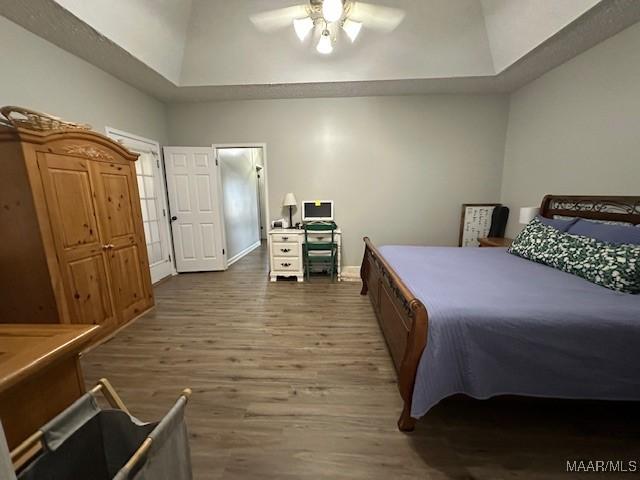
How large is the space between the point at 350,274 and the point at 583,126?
121 inches

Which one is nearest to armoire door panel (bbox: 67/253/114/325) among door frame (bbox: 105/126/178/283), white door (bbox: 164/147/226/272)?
door frame (bbox: 105/126/178/283)

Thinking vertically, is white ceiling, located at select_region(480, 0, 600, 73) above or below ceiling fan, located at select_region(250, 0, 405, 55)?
below

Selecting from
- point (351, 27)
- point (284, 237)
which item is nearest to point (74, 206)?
point (284, 237)

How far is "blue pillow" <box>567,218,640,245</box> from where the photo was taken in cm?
187

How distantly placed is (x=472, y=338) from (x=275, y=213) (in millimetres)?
3403

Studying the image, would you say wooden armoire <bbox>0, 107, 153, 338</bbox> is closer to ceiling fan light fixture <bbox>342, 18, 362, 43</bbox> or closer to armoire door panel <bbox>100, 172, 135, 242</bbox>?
armoire door panel <bbox>100, 172, 135, 242</bbox>

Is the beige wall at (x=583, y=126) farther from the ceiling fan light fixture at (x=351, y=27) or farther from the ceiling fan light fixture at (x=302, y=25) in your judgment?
the ceiling fan light fixture at (x=302, y=25)

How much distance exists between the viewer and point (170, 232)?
4129 millimetres

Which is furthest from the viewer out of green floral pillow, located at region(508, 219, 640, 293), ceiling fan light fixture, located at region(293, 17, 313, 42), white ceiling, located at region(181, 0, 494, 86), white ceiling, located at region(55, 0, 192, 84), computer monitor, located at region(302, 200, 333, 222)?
computer monitor, located at region(302, 200, 333, 222)

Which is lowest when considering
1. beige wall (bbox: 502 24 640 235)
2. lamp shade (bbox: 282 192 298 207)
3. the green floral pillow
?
the green floral pillow

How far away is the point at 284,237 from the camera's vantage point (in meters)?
3.79

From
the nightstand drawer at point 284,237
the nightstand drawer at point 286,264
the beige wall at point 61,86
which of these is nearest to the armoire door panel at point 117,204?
the beige wall at point 61,86

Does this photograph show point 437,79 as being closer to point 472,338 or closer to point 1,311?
point 472,338

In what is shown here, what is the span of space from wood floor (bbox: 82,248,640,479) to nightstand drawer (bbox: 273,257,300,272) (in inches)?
52.2
